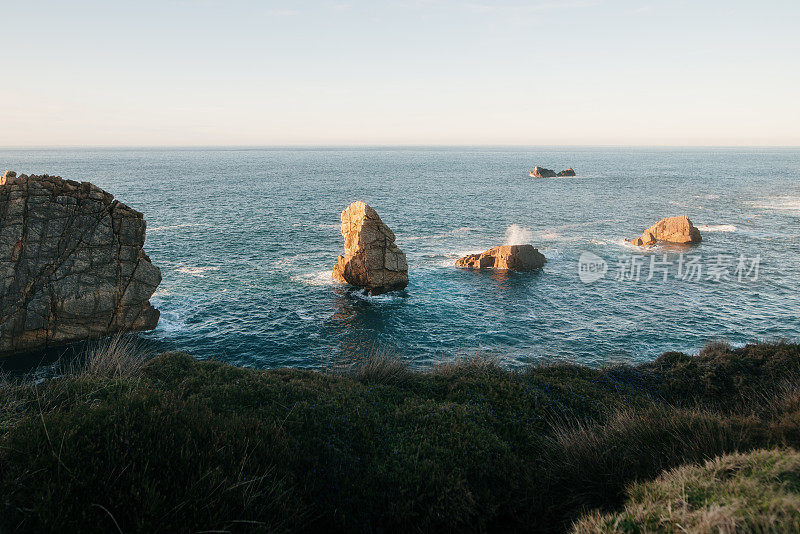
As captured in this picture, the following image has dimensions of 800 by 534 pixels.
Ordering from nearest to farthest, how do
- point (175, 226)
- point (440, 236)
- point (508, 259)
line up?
1. point (508, 259)
2. point (440, 236)
3. point (175, 226)

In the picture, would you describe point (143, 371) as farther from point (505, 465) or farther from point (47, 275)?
point (47, 275)

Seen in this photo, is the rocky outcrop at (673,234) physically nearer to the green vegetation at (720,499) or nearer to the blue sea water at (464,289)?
the blue sea water at (464,289)

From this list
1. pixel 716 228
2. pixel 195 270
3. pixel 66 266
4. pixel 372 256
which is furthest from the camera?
pixel 716 228

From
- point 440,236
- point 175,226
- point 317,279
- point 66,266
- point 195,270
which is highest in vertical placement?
point 66,266

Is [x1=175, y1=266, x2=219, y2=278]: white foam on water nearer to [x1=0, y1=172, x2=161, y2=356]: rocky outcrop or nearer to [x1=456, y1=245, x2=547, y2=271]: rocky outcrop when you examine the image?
[x1=0, y1=172, x2=161, y2=356]: rocky outcrop

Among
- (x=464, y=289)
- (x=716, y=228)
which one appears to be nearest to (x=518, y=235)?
(x=464, y=289)

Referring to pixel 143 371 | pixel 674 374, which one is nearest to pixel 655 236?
pixel 674 374

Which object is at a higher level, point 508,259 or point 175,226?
point 175,226

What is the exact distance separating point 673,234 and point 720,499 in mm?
59501

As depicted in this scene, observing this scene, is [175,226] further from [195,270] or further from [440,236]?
[440,236]

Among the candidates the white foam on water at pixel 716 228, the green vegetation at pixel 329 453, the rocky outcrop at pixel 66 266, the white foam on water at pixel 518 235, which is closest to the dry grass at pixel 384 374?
the green vegetation at pixel 329 453

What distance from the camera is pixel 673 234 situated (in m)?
57.0

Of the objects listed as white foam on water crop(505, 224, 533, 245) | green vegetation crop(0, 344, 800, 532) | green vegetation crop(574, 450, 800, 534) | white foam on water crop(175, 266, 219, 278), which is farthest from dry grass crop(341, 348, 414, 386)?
white foam on water crop(505, 224, 533, 245)

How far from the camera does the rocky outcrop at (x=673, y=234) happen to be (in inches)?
2211
